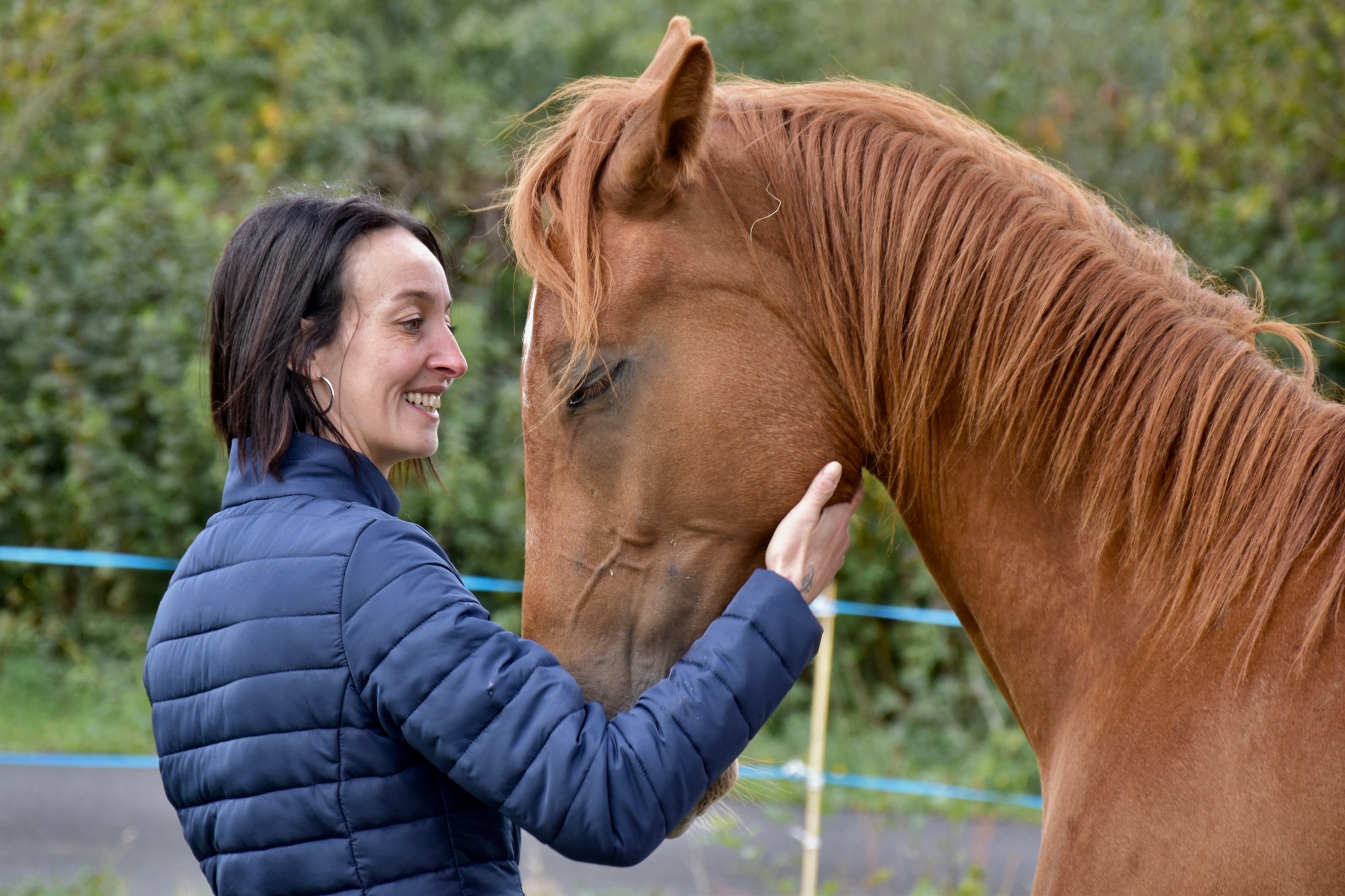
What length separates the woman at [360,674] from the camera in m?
1.33

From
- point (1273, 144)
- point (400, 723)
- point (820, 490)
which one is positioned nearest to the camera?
point (400, 723)

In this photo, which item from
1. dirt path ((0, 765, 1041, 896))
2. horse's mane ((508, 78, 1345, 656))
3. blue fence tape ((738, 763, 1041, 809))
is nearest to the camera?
horse's mane ((508, 78, 1345, 656))

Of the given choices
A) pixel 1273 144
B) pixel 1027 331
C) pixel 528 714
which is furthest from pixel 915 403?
A: pixel 1273 144

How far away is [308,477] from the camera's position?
1537 millimetres

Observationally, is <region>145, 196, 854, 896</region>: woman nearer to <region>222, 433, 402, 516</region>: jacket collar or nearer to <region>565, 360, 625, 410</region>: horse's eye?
<region>222, 433, 402, 516</region>: jacket collar

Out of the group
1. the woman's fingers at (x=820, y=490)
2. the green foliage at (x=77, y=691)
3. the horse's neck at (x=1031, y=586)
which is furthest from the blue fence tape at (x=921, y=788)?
the green foliage at (x=77, y=691)

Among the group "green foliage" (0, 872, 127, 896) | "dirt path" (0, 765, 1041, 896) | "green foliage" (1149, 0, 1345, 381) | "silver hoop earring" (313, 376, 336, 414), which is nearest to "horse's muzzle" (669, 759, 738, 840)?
"silver hoop earring" (313, 376, 336, 414)

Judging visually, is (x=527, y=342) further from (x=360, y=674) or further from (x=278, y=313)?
(x=360, y=674)

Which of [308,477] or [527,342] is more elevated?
[527,342]

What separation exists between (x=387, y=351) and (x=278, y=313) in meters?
0.16

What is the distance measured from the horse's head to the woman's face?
0.52ft

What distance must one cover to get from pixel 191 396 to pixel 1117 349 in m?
6.76

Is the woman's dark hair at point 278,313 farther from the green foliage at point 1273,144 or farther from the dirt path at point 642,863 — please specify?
the green foliage at point 1273,144

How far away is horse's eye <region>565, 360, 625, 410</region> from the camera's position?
1.66 meters
